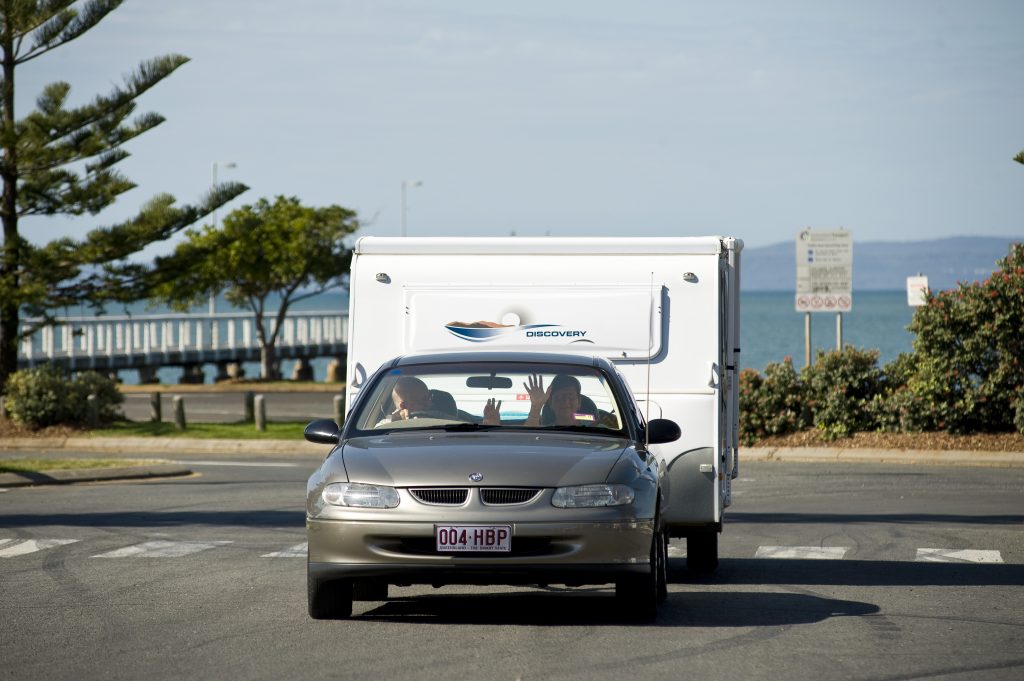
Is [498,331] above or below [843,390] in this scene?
above

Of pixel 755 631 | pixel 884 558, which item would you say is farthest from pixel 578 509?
pixel 884 558

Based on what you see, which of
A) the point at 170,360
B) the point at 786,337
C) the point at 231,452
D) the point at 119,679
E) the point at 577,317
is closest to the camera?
the point at 119,679

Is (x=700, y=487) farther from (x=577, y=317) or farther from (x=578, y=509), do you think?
(x=578, y=509)

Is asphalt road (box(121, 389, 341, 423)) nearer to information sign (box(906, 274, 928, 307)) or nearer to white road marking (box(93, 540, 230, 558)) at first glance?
information sign (box(906, 274, 928, 307))

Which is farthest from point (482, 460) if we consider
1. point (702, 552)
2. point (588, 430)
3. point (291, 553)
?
point (291, 553)

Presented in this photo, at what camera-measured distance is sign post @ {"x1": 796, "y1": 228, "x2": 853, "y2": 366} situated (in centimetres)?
2895

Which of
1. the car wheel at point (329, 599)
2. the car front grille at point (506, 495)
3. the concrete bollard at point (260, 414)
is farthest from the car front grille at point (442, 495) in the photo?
the concrete bollard at point (260, 414)

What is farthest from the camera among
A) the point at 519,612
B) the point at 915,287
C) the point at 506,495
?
the point at 915,287

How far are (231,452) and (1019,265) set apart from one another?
1294 cm

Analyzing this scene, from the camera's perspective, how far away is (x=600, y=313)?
39.9ft

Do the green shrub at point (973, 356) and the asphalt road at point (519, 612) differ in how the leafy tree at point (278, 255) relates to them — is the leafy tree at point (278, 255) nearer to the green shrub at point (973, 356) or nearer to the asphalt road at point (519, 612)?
the green shrub at point (973, 356)

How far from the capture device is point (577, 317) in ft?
40.2

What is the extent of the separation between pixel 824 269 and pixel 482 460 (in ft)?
69.7

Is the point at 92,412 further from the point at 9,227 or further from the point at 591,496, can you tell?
the point at 591,496
